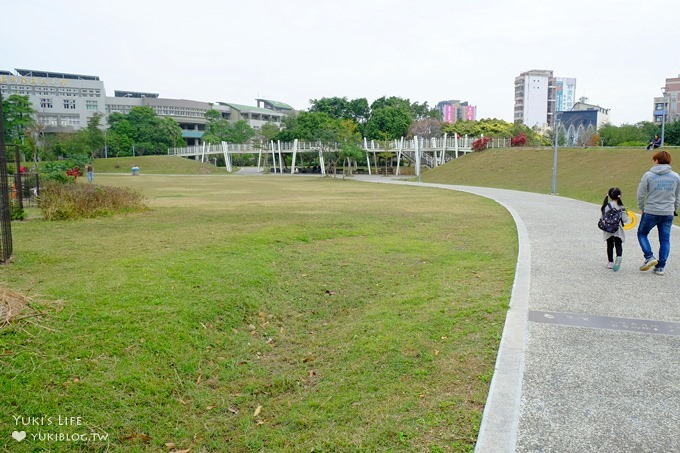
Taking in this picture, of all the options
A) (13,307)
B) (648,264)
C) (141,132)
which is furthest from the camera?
(141,132)

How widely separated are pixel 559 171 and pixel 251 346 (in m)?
34.5

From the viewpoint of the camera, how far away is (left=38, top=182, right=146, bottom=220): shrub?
45.3 feet

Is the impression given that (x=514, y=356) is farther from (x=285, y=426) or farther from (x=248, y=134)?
(x=248, y=134)

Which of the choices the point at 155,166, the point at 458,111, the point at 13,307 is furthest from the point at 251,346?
the point at 458,111

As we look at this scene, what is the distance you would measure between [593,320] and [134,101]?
108m

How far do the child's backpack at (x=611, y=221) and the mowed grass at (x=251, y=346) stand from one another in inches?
61.0

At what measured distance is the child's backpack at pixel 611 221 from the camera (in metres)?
7.66

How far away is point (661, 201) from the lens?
24.4 ft

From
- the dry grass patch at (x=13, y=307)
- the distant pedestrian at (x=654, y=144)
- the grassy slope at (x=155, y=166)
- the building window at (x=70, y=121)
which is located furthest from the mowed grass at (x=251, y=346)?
the building window at (x=70, y=121)

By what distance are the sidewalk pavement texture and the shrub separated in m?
12.0

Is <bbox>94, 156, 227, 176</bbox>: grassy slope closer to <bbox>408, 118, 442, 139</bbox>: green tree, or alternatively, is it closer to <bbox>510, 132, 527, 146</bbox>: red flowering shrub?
<bbox>408, 118, 442, 139</bbox>: green tree

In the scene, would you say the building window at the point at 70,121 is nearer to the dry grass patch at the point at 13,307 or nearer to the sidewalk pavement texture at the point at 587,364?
the dry grass patch at the point at 13,307

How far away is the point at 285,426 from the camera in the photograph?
3.87 meters

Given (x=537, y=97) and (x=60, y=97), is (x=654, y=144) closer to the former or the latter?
(x=537, y=97)
